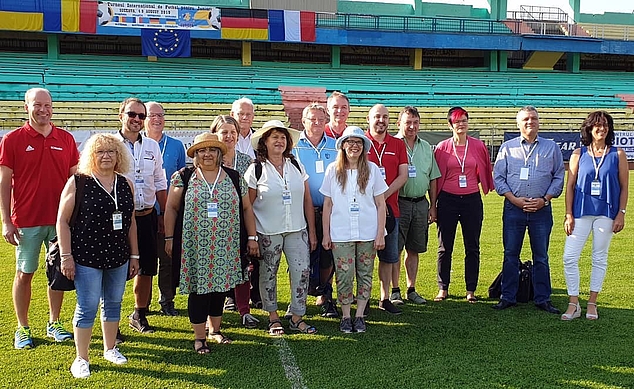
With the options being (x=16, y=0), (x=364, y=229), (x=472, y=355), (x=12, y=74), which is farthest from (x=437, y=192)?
(x=16, y=0)

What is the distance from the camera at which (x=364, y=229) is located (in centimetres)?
455

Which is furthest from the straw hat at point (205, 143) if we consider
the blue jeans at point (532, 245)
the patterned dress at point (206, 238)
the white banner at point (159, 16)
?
the white banner at point (159, 16)

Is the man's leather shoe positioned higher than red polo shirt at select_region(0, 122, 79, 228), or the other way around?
red polo shirt at select_region(0, 122, 79, 228)

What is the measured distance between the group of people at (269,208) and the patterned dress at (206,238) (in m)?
0.01

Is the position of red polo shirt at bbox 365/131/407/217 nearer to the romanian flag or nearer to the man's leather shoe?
the man's leather shoe

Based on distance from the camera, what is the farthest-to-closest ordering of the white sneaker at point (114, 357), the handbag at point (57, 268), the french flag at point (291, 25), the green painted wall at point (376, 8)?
the green painted wall at point (376, 8), the french flag at point (291, 25), the white sneaker at point (114, 357), the handbag at point (57, 268)

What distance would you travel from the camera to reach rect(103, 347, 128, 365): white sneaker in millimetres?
4062

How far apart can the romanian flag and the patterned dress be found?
21.2 meters

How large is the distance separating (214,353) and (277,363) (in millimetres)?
525

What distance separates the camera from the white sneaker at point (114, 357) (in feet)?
13.3

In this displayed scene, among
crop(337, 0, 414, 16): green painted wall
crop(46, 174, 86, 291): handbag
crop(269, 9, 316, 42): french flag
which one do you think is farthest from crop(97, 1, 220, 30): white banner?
crop(46, 174, 86, 291): handbag

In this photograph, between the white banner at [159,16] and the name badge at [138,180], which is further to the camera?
the white banner at [159,16]

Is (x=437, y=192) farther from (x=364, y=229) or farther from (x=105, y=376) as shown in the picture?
(x=105, y=376)

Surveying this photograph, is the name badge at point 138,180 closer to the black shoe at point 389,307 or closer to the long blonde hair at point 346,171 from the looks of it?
the long blonde hair at point 346,171
